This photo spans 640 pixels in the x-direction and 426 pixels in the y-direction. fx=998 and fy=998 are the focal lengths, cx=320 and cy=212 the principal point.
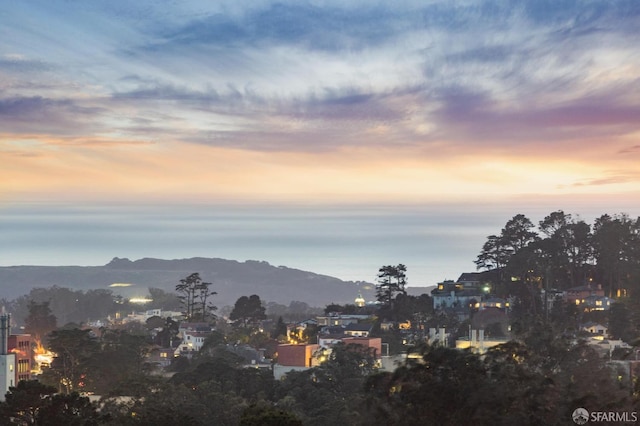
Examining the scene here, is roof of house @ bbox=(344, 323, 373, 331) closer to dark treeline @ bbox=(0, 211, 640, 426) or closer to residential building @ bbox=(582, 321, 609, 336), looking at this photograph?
dark treeline @ bbox=(0, 211, 640, 426)

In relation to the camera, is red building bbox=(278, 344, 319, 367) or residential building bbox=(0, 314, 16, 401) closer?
residential building bbox=(0, 314, 16, 401)

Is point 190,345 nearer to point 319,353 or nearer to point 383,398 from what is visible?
point 319,353

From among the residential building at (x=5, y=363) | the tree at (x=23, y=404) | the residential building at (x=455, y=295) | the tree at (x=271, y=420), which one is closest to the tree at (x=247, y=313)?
the residential building at (x=455, y=295)

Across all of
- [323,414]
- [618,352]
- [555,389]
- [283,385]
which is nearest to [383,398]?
[555,389]

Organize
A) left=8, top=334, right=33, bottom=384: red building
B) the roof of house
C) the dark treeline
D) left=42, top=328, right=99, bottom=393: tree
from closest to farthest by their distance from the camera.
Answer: the dark treeline < left=42, top=328, right=99, bottom=393: tree < left=8, top=334, right=33, bottom=384: red building < the roof of house

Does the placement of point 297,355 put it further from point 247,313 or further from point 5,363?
point 247,313

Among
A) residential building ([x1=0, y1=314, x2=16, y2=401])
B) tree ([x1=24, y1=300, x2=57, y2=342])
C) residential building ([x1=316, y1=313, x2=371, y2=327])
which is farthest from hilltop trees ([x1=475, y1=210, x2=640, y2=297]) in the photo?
tree ([x1=24, y1=300, x2=57, y2=342])

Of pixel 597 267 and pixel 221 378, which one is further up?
pixel 597 267

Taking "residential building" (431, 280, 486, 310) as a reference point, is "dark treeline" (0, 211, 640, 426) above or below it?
below

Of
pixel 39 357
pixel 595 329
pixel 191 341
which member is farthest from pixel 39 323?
pixel 595 329

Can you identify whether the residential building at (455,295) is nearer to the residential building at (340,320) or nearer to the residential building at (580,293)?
the residential building at (340,320)

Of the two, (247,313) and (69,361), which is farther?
(247,313)
